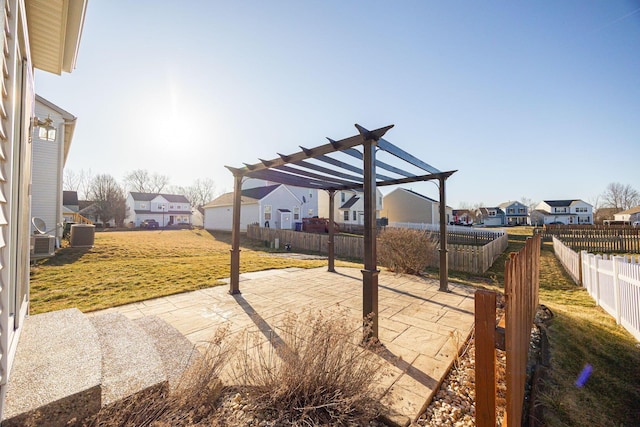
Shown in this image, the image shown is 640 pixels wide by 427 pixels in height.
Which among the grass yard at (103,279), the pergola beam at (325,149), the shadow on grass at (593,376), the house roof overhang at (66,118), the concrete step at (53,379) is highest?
the house roof overhang at (66,118)

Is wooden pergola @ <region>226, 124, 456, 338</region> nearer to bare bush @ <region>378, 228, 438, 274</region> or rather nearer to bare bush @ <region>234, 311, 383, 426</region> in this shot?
bare bush @ <region>234, 311, 383, 426</region>

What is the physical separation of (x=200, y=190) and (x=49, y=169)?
4437 centimetres

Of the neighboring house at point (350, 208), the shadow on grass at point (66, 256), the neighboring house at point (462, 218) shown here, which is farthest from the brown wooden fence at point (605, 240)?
the neighboring house at point (462, 218)

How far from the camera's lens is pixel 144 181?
46844mm

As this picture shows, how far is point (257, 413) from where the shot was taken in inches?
83.4

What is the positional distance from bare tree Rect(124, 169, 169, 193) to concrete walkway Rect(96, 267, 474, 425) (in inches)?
1973

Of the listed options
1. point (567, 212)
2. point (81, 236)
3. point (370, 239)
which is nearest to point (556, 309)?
point (370, 239)

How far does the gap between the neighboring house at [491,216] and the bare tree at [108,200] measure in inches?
2677

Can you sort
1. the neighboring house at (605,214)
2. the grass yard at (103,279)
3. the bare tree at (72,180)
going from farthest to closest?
1. the neighboring house at (605,214)
2. the bare tree at (72,180)
3. the grass yard at (103,279)

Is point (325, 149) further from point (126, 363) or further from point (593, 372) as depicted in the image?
point (593, 372)

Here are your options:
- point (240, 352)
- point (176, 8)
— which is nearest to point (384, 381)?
point (240, 352)

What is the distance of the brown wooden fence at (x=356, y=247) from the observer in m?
9.48

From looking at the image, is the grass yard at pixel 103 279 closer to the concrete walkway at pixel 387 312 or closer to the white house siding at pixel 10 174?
the concrete walkway at pixel 387 312

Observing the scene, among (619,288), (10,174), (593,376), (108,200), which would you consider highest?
(108,200)
